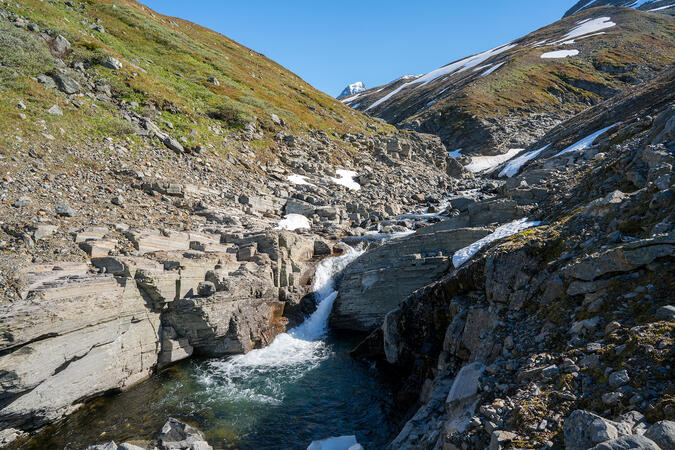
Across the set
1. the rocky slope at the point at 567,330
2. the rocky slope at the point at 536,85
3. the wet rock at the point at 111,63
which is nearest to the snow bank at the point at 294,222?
the rocky slope at the point at 567,330

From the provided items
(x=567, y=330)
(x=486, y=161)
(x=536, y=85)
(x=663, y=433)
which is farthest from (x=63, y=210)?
(x=536, y=85)

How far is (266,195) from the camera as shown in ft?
110

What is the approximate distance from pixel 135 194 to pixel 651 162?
25978mm

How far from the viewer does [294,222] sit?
31625 millimetres

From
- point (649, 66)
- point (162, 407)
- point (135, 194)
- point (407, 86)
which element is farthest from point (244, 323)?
point (407, 86)

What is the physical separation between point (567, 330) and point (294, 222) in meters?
26.0

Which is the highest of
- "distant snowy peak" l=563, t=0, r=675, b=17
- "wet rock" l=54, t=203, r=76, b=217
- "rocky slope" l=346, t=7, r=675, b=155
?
"distant snowy peak" l=563, t=0, r=675, b=17

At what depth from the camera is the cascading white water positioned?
50.0ft

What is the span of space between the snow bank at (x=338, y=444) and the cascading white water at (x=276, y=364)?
11.8ft

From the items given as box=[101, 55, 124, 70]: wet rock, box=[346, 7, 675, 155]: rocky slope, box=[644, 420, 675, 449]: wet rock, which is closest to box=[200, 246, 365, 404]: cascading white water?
box=[644, 420, 675, 449]: wet rock

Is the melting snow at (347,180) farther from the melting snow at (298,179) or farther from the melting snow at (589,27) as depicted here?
the melting snow at (589,27)

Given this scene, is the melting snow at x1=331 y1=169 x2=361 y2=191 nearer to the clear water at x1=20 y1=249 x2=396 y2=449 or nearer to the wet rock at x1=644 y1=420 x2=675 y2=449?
the clear water at x1=20 y1=249 x2=396 y2=449

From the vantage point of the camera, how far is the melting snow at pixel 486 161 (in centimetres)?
6675

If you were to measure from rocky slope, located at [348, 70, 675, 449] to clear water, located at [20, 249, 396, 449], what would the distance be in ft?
6.94
